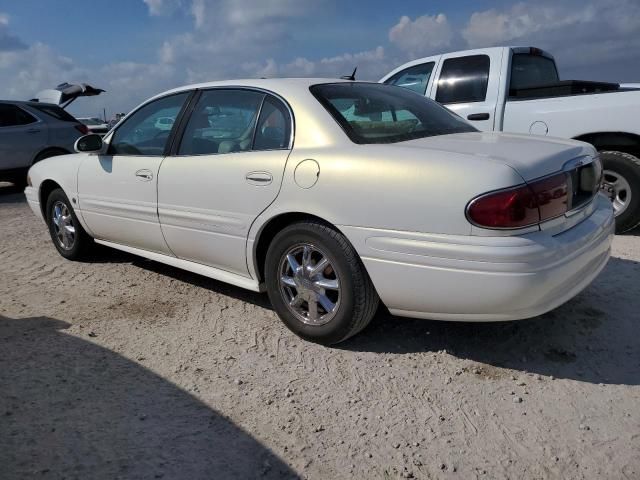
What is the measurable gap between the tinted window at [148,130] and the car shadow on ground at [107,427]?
1.60m

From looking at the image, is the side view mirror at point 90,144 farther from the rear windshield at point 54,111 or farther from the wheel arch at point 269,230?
the rear windshield at point 54,111

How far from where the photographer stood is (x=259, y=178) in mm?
3182

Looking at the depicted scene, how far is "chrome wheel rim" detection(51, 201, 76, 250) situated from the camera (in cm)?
498

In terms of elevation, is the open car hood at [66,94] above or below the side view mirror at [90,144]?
above

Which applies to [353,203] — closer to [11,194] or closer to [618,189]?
[618,189]

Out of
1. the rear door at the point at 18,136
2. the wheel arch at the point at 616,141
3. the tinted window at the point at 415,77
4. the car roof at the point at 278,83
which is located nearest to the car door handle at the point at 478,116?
the tinted window at the point at 415,77

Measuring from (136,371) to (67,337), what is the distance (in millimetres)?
726

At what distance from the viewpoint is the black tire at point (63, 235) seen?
488 cm

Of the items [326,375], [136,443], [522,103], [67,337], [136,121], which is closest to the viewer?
[136,443]

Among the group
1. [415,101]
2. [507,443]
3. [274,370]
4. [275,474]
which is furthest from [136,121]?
[507,443]

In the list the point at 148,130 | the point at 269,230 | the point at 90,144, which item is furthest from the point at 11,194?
the point at 269,230

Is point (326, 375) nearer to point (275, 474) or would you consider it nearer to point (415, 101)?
point (275, 474)

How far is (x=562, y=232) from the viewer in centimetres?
270

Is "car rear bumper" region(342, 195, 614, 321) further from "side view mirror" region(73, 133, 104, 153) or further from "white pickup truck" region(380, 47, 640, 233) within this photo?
"white pickup truck" region(380, 47, 640, 233)
